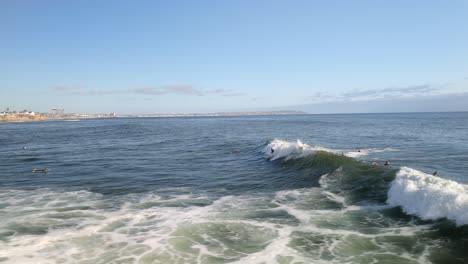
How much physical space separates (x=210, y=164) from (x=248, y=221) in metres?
16.6

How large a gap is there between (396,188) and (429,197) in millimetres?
2327

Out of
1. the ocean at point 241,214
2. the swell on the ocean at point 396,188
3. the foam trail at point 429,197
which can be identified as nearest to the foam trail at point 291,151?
the ocean at point 241,214

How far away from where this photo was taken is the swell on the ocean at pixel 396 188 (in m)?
13.8

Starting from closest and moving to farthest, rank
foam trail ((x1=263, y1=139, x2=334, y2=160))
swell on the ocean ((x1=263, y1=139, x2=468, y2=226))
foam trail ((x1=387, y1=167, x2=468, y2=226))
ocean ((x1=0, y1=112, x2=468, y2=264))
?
ocean ((x1=0, y1=112, x2=468, y2=264)), foam trail ((x1=387, y1=167, x2=468, y2=226)), swell on the ocean ((x1=263, y1=139, x2=468, y2=226)), foam trail ((x1=263, y1=139, x2=334, y2=160))

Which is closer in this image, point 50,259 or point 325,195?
point 50,259

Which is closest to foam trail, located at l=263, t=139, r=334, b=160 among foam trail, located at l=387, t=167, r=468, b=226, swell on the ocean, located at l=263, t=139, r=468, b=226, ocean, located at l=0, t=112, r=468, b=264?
ocean, located at l=0, t=112, r=468, b=264

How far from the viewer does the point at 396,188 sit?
17188mm

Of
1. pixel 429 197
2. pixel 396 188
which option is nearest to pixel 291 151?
pixel 396 188

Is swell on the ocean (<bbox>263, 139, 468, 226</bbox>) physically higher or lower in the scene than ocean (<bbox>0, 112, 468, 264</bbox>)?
higher

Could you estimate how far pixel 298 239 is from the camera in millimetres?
12070

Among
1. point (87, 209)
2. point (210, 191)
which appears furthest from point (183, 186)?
point (87, 209)

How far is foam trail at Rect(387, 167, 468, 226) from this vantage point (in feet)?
43.9

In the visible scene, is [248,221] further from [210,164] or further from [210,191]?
[210,164]

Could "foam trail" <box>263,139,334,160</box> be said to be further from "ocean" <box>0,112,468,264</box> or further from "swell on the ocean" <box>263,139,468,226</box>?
"swell on the ocean" <box>263,139,468,226</box>
